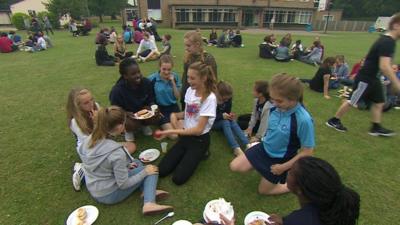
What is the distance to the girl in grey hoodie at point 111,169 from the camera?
267 centimetres

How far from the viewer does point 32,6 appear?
42.5 metres

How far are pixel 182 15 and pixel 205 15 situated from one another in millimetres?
3490

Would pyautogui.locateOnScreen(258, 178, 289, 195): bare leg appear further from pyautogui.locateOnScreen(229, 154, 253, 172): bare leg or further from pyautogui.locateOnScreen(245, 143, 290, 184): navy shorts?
pyautogui.locateOnScreen(229, 154, 253, 172): bare leg

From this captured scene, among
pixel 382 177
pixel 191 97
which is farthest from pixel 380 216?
pixel 191 97

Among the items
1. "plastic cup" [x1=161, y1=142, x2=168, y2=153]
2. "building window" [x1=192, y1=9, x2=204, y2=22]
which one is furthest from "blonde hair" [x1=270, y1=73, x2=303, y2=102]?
"building window" [x1=192, y1=9, x2=204, y2=22]

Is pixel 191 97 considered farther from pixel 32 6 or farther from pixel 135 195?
pixel 32 6

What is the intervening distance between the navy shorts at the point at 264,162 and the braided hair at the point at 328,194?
1308 mm

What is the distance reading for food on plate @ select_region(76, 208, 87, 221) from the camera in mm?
2814

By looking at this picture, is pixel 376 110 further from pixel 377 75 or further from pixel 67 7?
pixel 67 7

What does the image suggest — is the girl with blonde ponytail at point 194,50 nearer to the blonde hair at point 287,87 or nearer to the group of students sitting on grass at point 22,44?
the blonde hair at point 287,87

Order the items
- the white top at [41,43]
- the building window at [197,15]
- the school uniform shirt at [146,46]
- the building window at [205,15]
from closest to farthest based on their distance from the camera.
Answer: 1. the school uniform shirt at [146,46]
2. the white top at [41,43]
3. the building window at [205,15]
4. the building window at [197,15]

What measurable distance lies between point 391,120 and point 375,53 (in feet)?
7.30

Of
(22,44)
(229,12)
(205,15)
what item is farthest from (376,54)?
(229,12)

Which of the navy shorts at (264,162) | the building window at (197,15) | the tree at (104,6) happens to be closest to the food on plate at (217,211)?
the navy shorts at (264,162)
